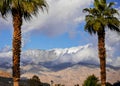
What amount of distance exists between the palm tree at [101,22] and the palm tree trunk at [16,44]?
16.0 meters

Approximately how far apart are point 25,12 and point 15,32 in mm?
2011

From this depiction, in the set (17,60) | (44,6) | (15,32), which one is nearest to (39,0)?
(44,6)

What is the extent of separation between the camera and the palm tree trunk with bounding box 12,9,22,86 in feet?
99.7

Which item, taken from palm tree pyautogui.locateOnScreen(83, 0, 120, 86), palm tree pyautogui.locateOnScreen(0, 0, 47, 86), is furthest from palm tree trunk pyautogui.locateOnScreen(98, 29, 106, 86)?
palm tree pyautogui.locateOnScreen(0, 0, 47, 86)

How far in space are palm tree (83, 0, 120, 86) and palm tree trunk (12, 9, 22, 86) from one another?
1605cm

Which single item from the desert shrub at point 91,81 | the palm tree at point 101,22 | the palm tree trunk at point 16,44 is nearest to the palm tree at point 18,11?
the palm tree trunk at point 16,44

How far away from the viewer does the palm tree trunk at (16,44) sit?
30.4 metres

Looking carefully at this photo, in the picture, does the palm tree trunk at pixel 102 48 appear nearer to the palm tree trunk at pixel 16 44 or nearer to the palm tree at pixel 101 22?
the palm tree at pixel 101 22

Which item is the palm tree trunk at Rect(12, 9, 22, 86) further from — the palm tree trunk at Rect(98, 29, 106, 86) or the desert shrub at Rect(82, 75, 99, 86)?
the desert shrub at Rect(82, 75, 99, 86)

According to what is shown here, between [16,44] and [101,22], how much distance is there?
17.9m

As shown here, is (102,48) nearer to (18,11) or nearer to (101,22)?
(101,22)

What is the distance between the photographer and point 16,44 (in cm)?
3131

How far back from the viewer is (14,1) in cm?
3180

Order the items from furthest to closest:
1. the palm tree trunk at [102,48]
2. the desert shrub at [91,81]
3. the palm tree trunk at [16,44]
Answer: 1. the desert shrub at [91,81]
2. the palm tree trunk at [102,48]
3. the palm tree trunk at [16,44]
